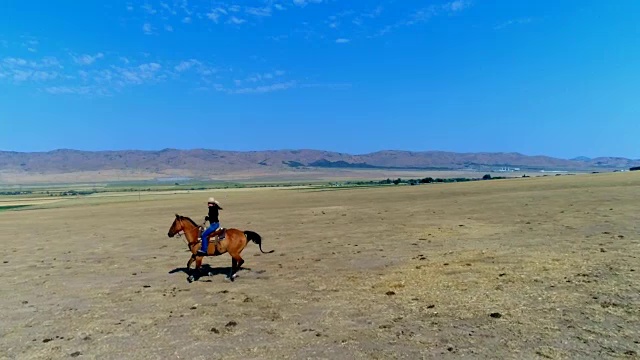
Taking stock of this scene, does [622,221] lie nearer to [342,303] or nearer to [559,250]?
[559,250]

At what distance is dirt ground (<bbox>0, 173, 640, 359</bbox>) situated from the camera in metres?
9.05

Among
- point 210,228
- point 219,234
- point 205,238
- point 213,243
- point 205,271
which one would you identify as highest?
point 210,228

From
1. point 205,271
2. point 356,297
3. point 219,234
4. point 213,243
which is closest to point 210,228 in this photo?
point 219,234

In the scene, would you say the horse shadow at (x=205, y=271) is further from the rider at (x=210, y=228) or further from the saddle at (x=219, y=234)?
the saddle at (x=219, y=234)

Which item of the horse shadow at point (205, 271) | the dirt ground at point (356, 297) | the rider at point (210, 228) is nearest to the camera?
the dirt ground at point (356, 297)

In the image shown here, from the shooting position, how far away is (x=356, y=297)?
40.8ft

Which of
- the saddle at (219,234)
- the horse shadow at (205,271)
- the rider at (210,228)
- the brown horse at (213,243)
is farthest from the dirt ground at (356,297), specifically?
the saddle at (219,234)

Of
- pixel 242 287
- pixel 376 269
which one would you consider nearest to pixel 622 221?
pixel 376 269

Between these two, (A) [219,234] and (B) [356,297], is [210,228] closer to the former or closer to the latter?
(A) [219,234]

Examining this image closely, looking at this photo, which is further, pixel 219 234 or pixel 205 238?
pixel 219 234

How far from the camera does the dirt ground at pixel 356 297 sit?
9.05 metres

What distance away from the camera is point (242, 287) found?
47.9 ft

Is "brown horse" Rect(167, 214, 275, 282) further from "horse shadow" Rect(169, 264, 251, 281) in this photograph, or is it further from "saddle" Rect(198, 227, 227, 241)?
"horse shadow" Rect(169, 264, 251, 281)

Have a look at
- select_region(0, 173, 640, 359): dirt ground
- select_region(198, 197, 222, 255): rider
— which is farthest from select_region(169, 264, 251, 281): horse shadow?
select_region(198, 197, 222, 255): rider
